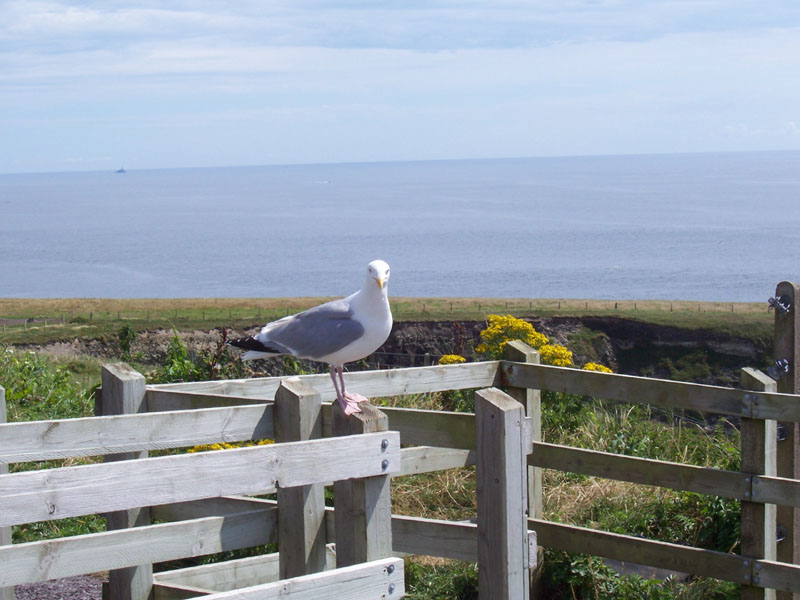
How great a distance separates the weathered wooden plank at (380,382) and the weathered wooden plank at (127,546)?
1133 millimetres

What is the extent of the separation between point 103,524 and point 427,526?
3240 mm

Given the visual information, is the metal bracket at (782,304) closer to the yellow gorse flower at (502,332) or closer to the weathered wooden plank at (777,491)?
the weathered wooden plank at (777,491)

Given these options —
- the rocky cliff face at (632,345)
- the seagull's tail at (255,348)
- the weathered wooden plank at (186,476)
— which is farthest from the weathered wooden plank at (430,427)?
the rocky cliff face at (632,345)

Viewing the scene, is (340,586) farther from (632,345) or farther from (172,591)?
(632,345)

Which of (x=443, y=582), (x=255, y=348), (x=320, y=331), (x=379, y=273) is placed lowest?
(x=443, y=582)

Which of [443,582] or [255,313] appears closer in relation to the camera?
[443,582]

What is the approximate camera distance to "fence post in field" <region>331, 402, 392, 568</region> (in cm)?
354

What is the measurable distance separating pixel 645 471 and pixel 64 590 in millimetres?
3915

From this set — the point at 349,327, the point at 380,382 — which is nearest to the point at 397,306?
the point at 380,382

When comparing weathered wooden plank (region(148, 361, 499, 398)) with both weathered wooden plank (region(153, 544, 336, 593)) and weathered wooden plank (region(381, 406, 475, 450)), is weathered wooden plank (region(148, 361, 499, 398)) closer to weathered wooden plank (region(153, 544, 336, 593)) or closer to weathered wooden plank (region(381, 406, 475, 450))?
weathered wooden plank (region(381, 406, 475, 450))

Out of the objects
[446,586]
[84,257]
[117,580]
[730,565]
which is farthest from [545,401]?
[84,257]

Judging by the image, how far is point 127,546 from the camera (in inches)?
142

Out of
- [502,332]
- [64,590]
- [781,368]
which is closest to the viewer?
[781,368]

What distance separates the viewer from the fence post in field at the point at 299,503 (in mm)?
4121
